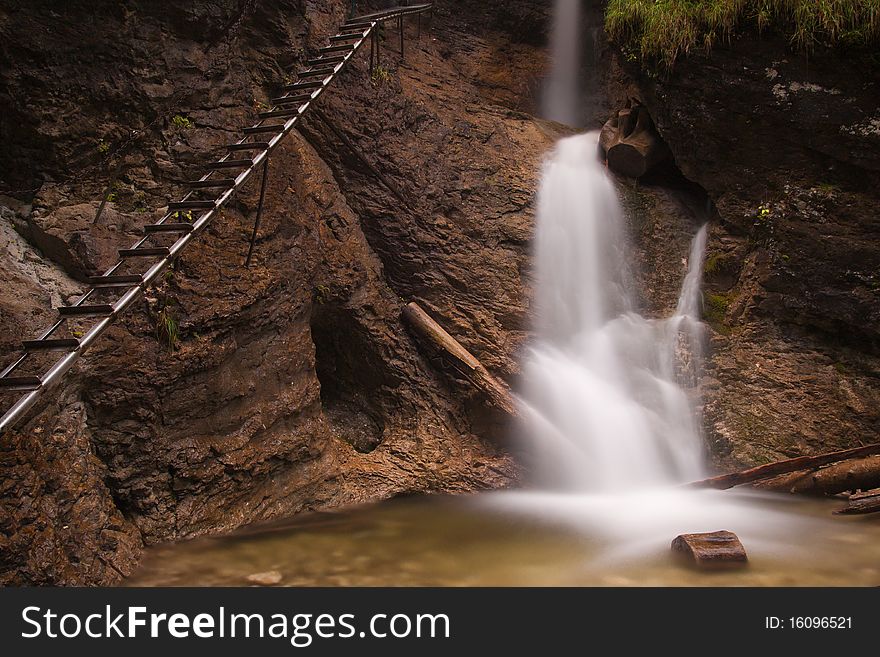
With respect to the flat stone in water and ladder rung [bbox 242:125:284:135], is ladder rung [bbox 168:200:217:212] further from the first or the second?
the flat stone in water

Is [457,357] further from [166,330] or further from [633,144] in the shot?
[633,144]

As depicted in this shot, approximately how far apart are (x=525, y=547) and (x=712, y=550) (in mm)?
1267

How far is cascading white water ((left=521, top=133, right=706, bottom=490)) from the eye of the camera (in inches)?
262

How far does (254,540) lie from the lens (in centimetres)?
497

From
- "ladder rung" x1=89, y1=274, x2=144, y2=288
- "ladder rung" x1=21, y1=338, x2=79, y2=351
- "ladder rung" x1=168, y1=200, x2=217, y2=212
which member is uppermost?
"ladder rung" x1=168, y1=200, x2=217, y2=212

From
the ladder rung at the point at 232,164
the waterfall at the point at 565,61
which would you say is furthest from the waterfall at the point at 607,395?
the ladder rung at the point at 232,164

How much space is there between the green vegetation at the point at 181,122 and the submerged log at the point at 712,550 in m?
5.36

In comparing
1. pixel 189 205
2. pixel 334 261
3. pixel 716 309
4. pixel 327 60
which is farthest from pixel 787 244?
pixel 189 205

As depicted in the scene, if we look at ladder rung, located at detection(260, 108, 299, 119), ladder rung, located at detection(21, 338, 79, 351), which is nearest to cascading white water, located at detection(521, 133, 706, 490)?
ladder rung, located at detection(260, 108, 299, 119)

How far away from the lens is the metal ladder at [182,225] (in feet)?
12.3

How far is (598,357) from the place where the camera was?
740 cm

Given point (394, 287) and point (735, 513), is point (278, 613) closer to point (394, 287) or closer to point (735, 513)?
point (735, 513)

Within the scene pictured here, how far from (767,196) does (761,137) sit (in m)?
0.69

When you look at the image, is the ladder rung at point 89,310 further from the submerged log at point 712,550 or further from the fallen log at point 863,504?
the fallen log at point 863,504
